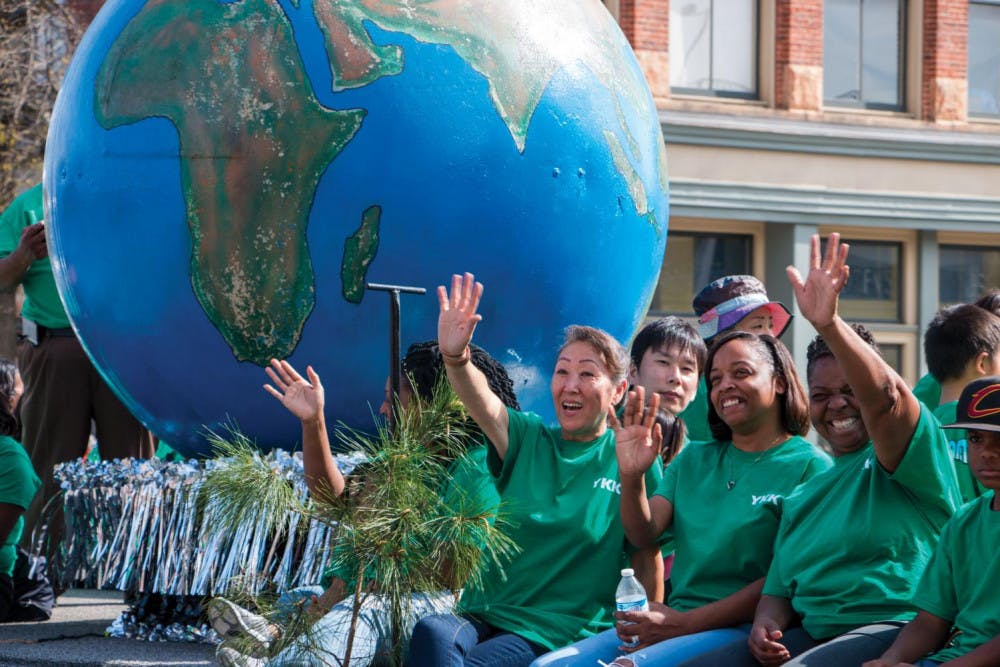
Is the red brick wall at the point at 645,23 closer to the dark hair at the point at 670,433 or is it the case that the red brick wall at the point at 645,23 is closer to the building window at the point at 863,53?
the building window at the point at 863,53

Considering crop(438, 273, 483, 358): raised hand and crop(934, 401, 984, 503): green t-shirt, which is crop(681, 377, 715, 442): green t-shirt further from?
crop(438, 273, 483, 358): raised hand

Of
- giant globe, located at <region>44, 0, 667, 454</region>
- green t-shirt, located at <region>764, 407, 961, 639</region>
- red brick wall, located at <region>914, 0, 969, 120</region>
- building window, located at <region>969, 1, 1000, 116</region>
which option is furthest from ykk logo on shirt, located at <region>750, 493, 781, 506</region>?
building window, located at <region>969, 1, 1000, 116</region>

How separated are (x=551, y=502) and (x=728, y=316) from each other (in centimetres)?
177

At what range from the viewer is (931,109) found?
687 inches

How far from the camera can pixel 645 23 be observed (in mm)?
15734

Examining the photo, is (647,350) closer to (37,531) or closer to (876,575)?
(876,575)

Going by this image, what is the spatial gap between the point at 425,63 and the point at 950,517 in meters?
2.65

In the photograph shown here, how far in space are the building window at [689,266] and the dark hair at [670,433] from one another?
36.0 feet

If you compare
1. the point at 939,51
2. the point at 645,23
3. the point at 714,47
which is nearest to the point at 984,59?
Answer: the point at 939,51

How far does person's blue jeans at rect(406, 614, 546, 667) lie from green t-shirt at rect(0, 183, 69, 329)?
12.3 feet

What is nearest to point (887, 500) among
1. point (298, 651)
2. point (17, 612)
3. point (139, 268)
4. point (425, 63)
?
point (298, 651)

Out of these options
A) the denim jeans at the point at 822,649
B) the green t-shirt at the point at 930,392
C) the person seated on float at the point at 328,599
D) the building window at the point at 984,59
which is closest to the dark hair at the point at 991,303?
the green t-shirt at the point at 930,392

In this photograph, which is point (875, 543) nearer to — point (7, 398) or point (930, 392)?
point (930, 392)

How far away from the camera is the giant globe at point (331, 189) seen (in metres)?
5.59
